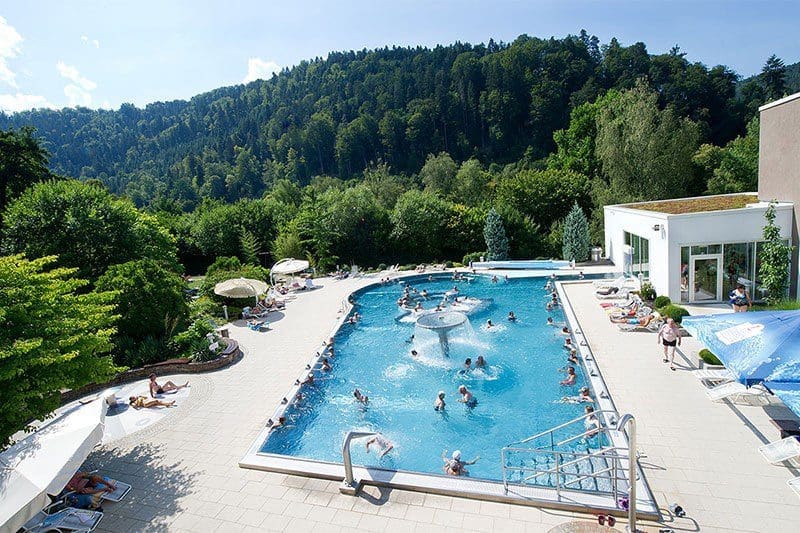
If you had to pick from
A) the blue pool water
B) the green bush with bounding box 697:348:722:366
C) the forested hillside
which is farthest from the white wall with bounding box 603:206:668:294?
the forested hillside

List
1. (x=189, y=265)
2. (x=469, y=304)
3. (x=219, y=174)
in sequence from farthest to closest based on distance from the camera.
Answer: (x=219, y=174) → (x=189, y=265) → (x=469, y=304)

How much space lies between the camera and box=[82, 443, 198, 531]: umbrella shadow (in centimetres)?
773

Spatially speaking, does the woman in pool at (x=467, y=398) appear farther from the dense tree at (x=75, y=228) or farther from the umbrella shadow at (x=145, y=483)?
the dense tree at (x=75, y=228)

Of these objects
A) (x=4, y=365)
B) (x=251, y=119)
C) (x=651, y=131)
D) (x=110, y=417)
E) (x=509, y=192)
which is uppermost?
(x=251, y=119)

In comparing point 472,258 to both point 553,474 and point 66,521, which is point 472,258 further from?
point 66,521

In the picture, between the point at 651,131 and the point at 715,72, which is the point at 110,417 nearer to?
the point at 651,131

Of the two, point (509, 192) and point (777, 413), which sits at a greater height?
point (509, 192)

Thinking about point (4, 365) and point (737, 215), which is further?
point (737, 215)

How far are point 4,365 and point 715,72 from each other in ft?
283

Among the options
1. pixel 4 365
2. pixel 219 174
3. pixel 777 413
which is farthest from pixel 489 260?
pixel 219 174

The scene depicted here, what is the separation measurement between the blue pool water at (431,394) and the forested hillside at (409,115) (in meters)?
40.7

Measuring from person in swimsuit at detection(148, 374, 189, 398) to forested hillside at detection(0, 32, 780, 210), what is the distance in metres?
49.8

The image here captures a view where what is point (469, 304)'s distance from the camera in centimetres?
2111

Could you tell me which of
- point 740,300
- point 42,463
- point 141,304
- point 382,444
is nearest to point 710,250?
point 740,300
